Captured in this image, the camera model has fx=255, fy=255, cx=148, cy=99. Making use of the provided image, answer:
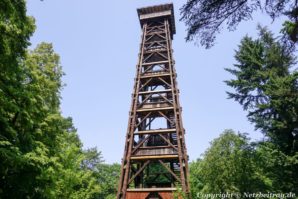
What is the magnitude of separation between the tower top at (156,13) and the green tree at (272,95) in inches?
285

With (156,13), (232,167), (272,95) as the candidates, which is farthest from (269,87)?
(156,13)

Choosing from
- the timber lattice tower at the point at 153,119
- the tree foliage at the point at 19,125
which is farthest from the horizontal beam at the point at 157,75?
the tree foliage at the point at 19,125

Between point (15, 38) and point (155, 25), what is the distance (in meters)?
17.0

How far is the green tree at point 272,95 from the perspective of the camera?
571 inches

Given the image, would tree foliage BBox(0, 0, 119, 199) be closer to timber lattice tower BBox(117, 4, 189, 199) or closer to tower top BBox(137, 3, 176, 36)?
timber lattice tower BBox(117, 4, 189, 199)

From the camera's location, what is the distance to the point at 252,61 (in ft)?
60.2

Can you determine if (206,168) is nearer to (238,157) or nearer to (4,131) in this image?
(238,157)

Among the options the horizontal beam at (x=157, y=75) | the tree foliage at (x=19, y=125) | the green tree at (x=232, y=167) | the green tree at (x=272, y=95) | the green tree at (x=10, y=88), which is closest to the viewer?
the green tree at (x=10, y=88)

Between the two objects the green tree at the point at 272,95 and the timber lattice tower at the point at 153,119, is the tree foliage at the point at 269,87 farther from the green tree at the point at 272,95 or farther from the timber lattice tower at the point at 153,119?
the timber lattice tower at the point at 153,119

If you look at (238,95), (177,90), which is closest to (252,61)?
(238,95)

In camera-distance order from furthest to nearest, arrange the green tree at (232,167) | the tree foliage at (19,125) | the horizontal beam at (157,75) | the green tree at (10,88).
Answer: the horizontal beam at (157,75) < the green tree at (232,167) < the tree foliage at (19,125) < the green tree at (10,88)

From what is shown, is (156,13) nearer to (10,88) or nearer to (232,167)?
(232,167)

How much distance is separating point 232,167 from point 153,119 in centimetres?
709

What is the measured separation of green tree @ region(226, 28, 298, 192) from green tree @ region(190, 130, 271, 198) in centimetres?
281
